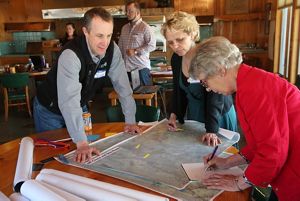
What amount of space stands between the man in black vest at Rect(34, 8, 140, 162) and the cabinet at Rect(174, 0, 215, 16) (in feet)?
18.1

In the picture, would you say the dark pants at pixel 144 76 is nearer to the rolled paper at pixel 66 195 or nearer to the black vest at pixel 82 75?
the black vest at pixel 82 75

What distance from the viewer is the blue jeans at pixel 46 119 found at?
6.34ft

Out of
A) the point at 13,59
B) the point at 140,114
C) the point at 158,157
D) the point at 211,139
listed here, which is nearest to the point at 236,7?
the point at 13,59

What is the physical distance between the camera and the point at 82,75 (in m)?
1.66

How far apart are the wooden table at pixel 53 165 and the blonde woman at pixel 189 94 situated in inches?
16.0

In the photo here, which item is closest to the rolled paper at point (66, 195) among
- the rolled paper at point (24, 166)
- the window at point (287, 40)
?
the rolled paper at point (24, 166)

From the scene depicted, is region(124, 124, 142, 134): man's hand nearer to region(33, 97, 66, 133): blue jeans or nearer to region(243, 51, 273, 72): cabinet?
region(33, 97, 66, 133): blue jeans

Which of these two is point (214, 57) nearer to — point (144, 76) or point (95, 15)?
point (95, 15)

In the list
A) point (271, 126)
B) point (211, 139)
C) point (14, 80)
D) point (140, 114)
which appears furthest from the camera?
point (14, 80)

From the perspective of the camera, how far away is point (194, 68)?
1.05 m

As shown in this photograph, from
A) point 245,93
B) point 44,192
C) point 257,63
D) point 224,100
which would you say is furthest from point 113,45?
point 257,63

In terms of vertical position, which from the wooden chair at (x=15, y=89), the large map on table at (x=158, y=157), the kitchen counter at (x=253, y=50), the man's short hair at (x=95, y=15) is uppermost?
the man's short hair at (x=95, y=15)

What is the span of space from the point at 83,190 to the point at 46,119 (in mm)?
1142

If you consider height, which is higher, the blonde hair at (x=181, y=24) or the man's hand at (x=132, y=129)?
the blonde hair at (x=181, y=24)
